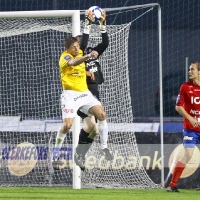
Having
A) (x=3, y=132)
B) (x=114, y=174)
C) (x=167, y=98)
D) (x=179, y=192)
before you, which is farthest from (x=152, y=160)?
(x=167, y=98)

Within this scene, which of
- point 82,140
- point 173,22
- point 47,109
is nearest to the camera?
point 82,140

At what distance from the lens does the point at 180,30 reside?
17.7m

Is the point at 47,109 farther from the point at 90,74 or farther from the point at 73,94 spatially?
the point at 73,94

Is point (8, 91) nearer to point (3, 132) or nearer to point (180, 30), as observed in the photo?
point (3, 132)

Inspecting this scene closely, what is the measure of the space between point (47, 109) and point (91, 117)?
206 centimetres

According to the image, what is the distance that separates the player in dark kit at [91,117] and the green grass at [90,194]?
1.67 ft

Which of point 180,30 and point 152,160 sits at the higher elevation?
point 180,30

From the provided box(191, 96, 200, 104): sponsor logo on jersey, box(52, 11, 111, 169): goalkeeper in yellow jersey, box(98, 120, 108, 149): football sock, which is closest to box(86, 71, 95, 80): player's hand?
box(52, 11, 111, 169): goalkeeper in yellow jersey

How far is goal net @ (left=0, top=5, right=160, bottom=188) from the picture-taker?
13148mm

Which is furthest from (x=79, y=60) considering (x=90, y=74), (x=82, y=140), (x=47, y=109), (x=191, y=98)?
(x=47, y=109)

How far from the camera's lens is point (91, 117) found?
11.8 meters

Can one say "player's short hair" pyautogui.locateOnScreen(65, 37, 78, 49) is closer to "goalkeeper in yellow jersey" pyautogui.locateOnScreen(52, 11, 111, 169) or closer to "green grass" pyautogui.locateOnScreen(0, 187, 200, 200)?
"goalkeeper in yellow jersey" pyautogui.locateOnScreen(52, 11, 111, 169)

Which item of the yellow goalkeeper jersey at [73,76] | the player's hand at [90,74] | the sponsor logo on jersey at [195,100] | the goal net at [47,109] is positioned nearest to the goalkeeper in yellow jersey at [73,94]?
the yellow goalkeeper jersey at [73,76]

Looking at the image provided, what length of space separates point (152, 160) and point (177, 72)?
4.70m
